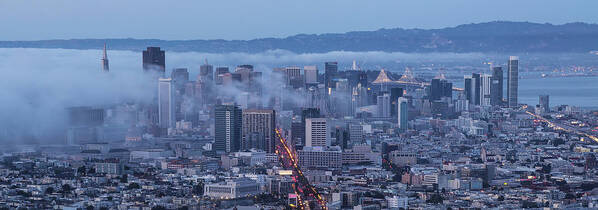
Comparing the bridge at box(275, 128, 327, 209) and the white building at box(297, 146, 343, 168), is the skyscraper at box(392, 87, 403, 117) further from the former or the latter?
the white building at box(297, 146, 343, 168)

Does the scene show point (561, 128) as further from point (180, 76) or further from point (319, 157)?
point (319, 157)

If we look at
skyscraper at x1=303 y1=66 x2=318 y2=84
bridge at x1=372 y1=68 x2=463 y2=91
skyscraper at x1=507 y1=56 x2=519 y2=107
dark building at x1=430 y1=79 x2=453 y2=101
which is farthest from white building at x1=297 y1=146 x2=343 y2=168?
bridge at x1=372 y1=68 x2=463 y2=91

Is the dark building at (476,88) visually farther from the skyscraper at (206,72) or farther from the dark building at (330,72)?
the skyscraper at (206,72)

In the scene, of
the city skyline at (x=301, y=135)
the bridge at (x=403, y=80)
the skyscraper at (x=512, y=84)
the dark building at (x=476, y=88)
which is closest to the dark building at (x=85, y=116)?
the city skyline at (x=301, y=135)

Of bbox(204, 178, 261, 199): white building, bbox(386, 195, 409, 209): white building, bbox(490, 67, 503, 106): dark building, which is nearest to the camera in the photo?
bbox(386, 195, 409, 209): white building

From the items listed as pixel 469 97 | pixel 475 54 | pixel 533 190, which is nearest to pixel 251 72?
pixel 469 97
